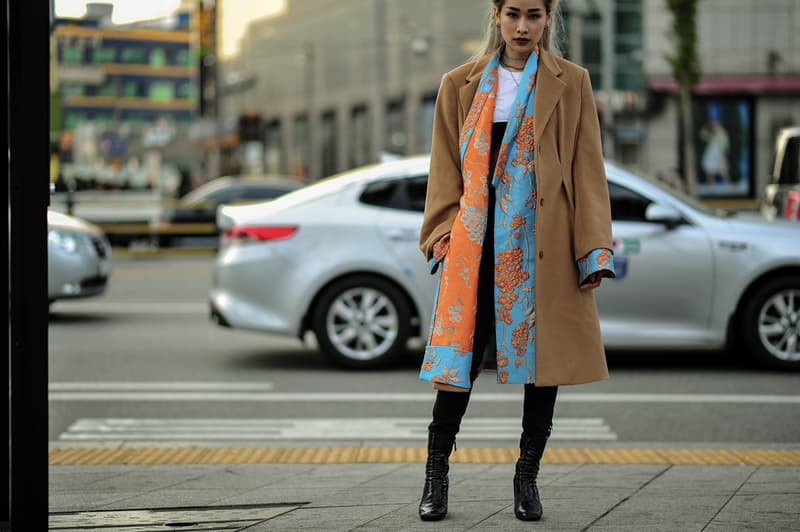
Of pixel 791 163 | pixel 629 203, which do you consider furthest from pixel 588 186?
pixel 791 163

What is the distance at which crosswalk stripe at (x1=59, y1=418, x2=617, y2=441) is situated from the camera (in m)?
6.70

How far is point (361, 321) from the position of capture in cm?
904

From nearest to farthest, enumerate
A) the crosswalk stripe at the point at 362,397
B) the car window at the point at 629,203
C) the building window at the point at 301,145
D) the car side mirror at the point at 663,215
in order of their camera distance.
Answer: the crosswalk stripe at the point at 362,397 → the car side mirror at the point at 663,215 → the car window at the point at 629,203 → the building window at the point at 301,145

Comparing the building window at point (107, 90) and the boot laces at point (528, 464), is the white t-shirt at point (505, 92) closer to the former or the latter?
the boot laces at point (528, 464)

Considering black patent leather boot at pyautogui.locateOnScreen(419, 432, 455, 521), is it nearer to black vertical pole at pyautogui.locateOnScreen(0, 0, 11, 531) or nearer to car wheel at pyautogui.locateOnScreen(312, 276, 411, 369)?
black vertical pole at pyautogui.locateOnScreen(0, 0, 11, 531)

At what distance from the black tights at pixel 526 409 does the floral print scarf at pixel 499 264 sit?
4.3 inches

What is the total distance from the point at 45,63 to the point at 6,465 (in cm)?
133

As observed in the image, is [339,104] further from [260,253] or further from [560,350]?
[560,350]

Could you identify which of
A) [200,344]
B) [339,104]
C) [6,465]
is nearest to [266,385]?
[200,344]

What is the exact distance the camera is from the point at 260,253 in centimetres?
912

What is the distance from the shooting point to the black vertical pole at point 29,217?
3.46 m

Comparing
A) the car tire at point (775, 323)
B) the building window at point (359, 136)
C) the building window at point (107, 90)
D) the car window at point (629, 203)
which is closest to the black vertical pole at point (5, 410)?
the car window at point (629, 203)

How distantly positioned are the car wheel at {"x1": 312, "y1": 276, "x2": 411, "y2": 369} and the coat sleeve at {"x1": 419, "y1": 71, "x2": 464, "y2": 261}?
185 inches

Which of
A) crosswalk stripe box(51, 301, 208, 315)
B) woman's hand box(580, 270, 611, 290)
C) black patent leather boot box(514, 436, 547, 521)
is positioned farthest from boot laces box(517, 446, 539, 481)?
crosswalk stripe box(51, 301, 208, 315)
